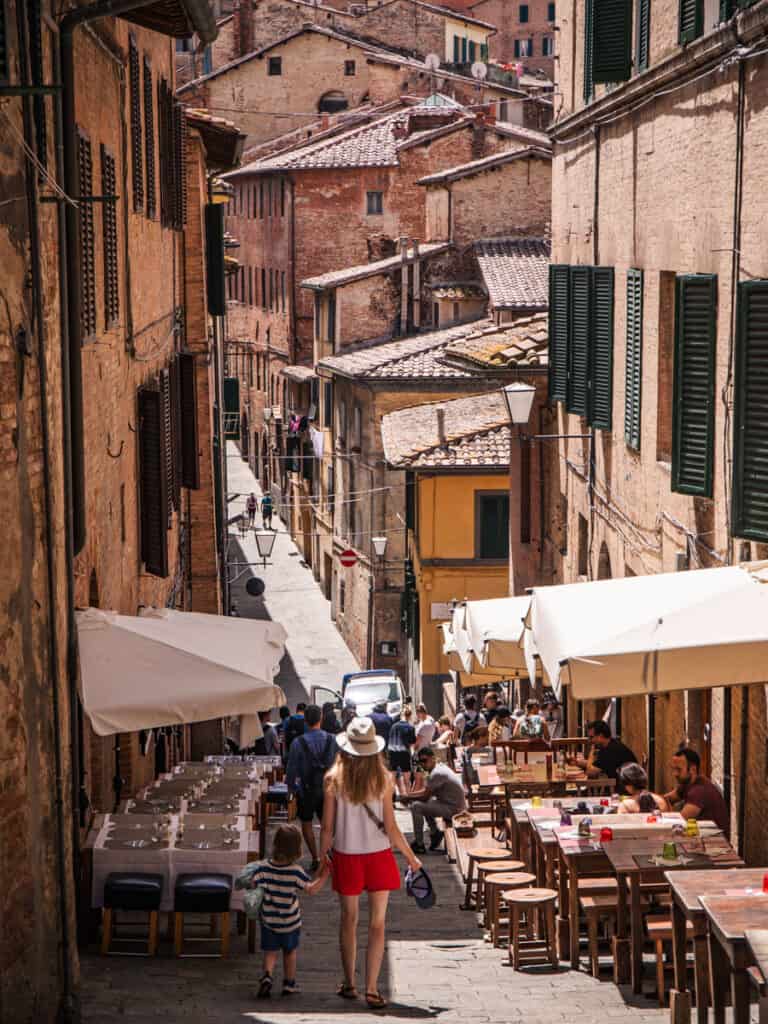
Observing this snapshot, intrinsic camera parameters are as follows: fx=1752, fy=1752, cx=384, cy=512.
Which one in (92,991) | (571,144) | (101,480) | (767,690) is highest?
(571,144)

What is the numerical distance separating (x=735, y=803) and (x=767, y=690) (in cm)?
149

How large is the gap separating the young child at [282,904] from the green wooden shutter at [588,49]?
11.2 metres

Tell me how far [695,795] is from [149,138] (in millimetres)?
10116

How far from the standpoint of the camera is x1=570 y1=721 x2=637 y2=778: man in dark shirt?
15.9m

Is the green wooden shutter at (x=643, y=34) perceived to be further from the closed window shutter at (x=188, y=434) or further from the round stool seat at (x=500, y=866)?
the closed window shutter at (x=188, y=434)

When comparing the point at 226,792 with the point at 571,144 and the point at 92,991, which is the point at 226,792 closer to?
the point at 92,991

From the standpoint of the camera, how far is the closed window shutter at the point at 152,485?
17359mm

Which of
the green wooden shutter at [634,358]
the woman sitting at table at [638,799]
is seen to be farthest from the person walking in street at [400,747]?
the woman sitting at table at [638,799]

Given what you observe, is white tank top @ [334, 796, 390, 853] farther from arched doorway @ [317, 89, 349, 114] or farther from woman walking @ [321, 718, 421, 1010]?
arched doorway @ [317, 89, 349, 114]

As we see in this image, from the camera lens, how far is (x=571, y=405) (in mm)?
20594

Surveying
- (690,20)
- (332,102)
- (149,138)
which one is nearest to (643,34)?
(690,20)

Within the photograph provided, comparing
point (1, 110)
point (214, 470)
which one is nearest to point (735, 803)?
point (1, 110)

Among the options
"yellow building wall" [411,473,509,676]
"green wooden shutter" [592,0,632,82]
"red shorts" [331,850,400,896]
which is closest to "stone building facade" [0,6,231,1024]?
"red shorts" [331,850,400,896]

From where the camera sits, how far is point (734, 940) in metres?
7.99
